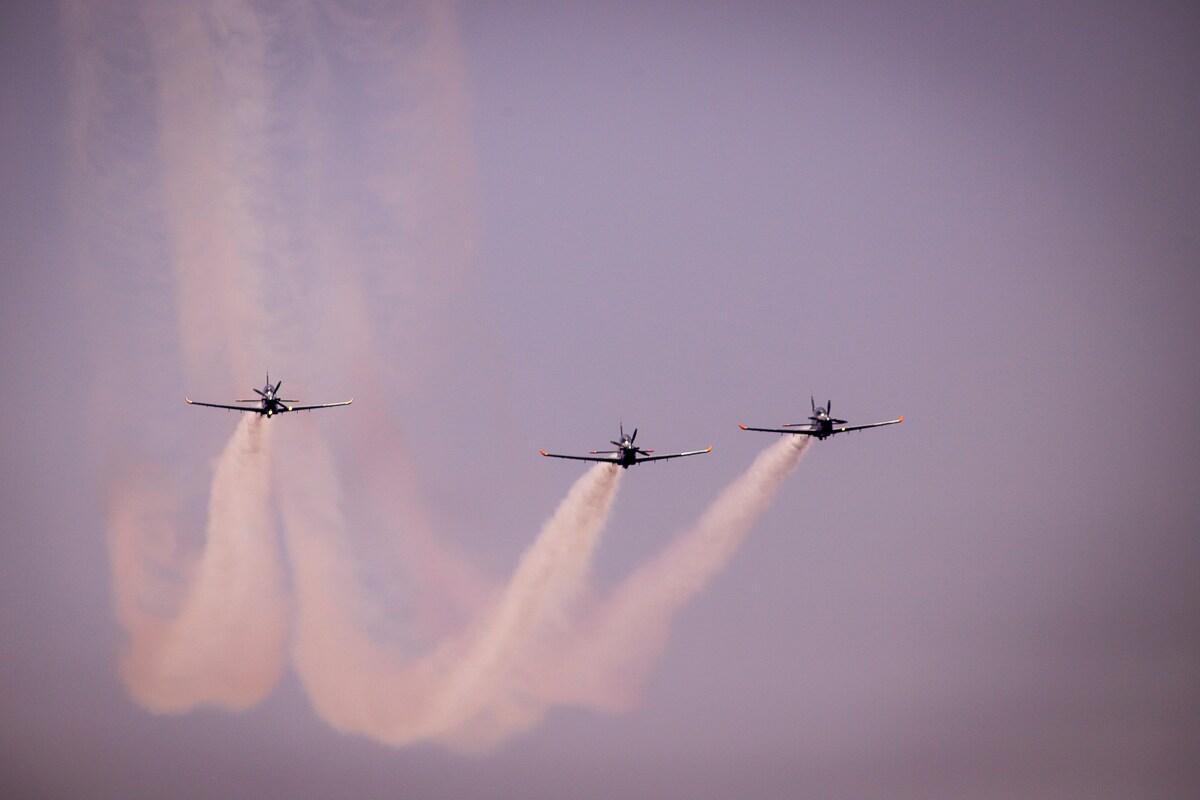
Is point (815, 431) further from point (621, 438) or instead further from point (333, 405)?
point (333, 405)

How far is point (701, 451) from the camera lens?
12431 centimetres

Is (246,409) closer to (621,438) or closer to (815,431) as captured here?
(621,438)

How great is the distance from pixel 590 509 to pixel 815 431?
21242mm

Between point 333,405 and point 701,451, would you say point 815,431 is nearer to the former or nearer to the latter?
point 701,451

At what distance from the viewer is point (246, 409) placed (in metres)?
122

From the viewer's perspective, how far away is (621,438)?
122 metres

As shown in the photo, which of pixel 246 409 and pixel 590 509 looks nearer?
pixel 246 409

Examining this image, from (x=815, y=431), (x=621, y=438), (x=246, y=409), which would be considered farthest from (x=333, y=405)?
(x=815, y=431)

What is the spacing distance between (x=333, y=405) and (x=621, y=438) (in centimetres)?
2064

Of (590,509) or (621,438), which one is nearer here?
(621,438)

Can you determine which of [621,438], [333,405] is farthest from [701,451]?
[333,405]

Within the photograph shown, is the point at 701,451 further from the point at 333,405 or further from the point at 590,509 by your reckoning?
the point at 333,405

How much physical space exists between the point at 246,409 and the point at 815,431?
1504 inches

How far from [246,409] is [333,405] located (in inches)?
272
